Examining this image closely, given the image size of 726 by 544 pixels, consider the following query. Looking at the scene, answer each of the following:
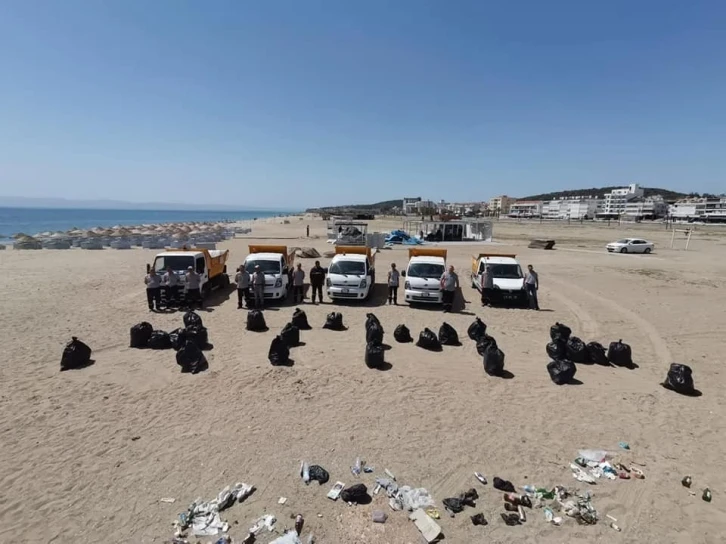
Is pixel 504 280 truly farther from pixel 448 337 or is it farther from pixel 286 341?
pixel 286 341

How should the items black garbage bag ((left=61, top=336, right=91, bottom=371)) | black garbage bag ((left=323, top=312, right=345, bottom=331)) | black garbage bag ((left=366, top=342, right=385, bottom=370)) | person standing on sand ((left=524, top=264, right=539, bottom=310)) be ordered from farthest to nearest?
person standing on sand ((left=524, top=264, right=539, bottom=310)), black garbage bag ((left=323, top=312, right=345, bottom=331)), black garbage bag ((left=366, top=342, right=385, bottom=370)), black garbage bag ((left=61, top=336, right=91, bottom=371))

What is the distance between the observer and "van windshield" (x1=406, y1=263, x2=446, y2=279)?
14.5 m

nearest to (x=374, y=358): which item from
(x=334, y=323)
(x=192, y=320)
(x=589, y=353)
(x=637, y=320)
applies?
(x=334, y=323)

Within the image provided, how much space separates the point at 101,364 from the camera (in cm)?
834

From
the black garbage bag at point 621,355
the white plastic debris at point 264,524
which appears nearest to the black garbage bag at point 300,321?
the white plastic debris at point 264,524

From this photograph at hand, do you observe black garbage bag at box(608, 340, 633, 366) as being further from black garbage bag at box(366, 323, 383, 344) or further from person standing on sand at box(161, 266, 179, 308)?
person standing on sand at box(161, 266, 179, 308)

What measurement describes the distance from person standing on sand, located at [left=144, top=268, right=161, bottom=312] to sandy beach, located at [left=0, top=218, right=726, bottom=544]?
3.75 ft

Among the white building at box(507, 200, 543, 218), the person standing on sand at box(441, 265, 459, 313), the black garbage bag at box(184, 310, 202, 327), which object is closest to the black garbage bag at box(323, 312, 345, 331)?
the black garbage bag at box(184, 310, 202, 327)

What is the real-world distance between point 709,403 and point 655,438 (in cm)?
216

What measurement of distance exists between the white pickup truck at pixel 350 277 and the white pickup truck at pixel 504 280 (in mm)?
4446

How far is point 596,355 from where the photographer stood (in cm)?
888

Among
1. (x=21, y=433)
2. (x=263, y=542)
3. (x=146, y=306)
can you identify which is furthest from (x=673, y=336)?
(x=146, y=306)

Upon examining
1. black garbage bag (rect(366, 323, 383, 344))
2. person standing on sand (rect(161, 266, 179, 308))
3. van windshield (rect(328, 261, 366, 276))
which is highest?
van windshield (rect(328, 261, 366, 276))

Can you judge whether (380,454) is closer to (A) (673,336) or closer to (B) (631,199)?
(A) (673,336)
